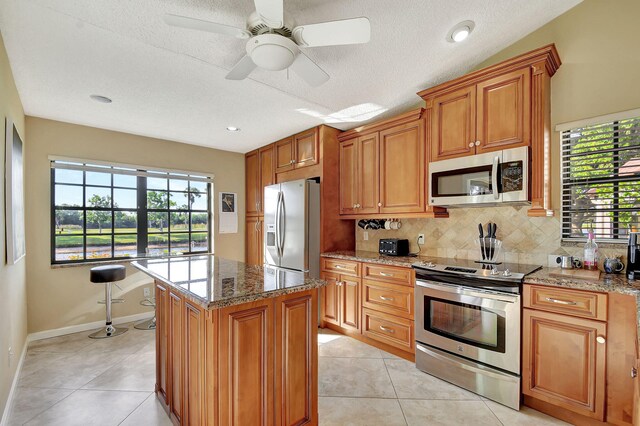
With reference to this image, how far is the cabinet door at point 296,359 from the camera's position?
158 cm

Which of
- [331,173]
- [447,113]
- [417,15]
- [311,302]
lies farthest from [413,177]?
[311,302]

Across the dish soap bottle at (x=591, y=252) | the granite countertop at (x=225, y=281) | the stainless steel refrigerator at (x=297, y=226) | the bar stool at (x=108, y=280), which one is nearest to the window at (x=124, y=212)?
the bar stool at (x=108, y=280)

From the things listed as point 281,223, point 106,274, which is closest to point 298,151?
point 281,223

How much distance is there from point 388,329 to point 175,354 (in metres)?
1.90

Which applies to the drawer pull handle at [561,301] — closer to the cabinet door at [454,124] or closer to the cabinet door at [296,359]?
the cabinet door at [454,124]

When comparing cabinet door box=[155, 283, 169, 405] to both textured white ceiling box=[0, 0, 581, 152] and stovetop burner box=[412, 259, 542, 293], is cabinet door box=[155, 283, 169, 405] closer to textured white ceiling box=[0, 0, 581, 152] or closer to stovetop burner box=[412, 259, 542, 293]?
textured white ceiling box=[0, 0, 581, 152]

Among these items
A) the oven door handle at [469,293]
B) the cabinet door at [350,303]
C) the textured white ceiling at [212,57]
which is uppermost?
the textured white ceiling at [212,57]

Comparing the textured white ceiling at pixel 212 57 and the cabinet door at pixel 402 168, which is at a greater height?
the textured white ceiling at pixel 212 57

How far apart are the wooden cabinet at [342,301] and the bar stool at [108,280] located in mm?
2307

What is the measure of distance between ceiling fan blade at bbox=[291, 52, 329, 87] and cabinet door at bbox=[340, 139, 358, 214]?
1575 millimetres

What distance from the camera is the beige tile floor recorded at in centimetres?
194

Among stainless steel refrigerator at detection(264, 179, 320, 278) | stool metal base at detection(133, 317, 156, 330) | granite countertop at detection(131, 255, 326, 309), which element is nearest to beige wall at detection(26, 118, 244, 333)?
stool metal base at detection(133, 317, 156, 330)

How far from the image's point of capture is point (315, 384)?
174 cm

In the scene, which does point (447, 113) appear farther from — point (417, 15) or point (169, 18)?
point (169, 18)
